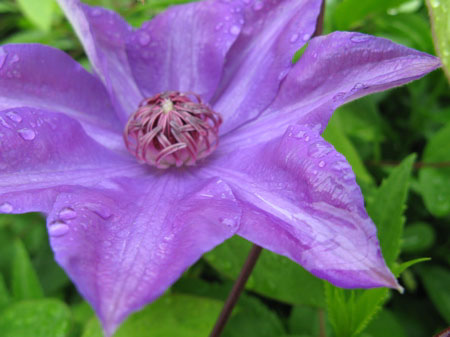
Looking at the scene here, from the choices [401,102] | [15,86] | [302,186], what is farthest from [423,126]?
[15,86]

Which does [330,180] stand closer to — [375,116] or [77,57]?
[375,116]

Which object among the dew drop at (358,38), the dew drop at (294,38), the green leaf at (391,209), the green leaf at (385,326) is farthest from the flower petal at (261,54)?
→ the green leaf at (385,326)

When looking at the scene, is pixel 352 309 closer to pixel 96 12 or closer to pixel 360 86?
pixel 360 86

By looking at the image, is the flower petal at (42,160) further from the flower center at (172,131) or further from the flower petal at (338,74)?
the flower petal at (338,74)

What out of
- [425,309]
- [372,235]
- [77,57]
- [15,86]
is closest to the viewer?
[372,235]

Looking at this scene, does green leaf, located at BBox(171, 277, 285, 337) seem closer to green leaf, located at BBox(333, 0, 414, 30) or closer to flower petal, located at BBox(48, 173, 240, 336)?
flower petal, located at BBox(48, 173, 240, 336)

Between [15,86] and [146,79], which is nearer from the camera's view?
[15,86]

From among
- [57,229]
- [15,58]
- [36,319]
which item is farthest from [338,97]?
[36,319]
